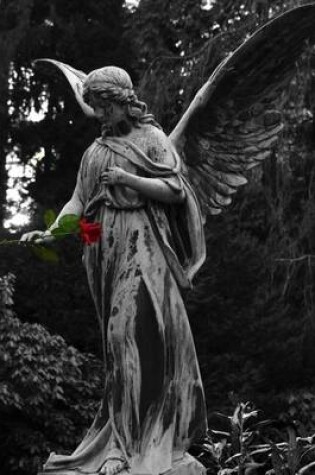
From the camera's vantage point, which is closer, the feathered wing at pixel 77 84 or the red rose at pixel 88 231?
the red rose at pixel 88 231

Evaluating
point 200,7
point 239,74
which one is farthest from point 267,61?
point 200,7

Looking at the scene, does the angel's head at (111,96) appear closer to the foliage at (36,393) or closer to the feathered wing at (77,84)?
the feathered wing at (77,84)

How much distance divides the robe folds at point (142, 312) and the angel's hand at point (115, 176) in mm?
90

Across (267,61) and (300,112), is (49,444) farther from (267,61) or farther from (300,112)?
(267,61)

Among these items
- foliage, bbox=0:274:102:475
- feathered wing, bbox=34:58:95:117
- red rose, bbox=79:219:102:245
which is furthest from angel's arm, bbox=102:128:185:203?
foliage, bbox=0:274:102:475

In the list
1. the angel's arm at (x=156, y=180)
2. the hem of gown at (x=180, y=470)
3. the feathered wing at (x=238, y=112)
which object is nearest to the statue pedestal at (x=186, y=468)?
the hem of gown at (x=180, y=470)

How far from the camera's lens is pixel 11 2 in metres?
28.0

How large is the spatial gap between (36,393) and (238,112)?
9007mm

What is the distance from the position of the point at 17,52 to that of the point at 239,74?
67.3 ft

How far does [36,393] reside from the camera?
1627 cm

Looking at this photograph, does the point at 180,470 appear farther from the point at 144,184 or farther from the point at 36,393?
the point at 36,393

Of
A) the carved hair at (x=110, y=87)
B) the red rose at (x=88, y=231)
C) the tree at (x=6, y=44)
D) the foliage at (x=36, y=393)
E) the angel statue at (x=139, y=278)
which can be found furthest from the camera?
the tree at (x=6, y=44)

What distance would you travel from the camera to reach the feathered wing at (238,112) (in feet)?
24.7

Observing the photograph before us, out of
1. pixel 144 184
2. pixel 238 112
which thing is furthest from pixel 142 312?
pixel 238 112
